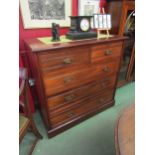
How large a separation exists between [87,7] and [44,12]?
0.63 metres

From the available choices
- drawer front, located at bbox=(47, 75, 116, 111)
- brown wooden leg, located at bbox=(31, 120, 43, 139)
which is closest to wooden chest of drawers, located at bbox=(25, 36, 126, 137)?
drawer front, located at bbox=(47, 75, 116, 111)

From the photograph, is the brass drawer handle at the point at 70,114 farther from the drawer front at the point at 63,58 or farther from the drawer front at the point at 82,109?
the drawer front at the point at 63,58

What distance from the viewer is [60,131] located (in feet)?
5.38

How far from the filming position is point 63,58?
126 centimetres

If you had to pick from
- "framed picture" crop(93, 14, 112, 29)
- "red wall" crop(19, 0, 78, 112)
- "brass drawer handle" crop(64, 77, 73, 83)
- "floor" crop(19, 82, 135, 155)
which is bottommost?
"floor" crop(19, 82, 135, 155)

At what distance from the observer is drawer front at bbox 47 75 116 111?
1.42m

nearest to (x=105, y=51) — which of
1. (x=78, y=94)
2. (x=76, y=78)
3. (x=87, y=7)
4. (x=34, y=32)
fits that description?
(x=76, y=78)

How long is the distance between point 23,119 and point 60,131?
0.58 m

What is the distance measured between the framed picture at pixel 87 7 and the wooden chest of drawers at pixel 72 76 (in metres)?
0.61

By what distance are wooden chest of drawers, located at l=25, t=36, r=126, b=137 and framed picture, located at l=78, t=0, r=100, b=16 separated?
61cm

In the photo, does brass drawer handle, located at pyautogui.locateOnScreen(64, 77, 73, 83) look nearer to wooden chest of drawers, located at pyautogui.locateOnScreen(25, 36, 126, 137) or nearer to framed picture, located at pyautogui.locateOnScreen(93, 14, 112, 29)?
wooden chest of drawers, located at pyautogui.locateOnScreen(25, 36, 126, 137)

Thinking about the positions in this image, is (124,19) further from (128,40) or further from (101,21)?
(101,21)
